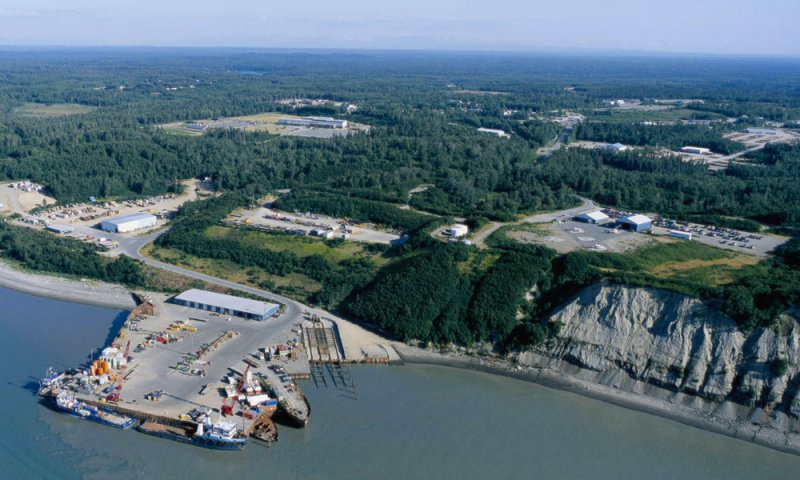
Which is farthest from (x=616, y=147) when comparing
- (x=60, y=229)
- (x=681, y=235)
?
(x=60, y=229)

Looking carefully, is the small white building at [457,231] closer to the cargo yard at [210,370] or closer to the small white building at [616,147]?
the cargo yard at [210,370]

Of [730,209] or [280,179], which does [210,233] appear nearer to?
[280,179]

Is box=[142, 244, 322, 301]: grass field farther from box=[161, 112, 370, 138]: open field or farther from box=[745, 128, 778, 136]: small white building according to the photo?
box=[745, 128, 778, 136]: small white building

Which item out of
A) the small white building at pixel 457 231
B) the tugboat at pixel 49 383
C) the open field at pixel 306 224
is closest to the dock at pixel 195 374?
the tugboat at pixel 49 383

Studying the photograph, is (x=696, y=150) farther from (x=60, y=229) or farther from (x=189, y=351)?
(x=60, y=229)

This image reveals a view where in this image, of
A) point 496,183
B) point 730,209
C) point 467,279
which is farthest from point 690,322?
point 496,183

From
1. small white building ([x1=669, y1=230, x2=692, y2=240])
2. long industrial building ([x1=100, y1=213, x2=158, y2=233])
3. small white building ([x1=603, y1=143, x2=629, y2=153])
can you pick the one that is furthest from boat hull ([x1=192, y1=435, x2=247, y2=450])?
small white building ([x1=603, y1=143, x2=629, y2=153])
